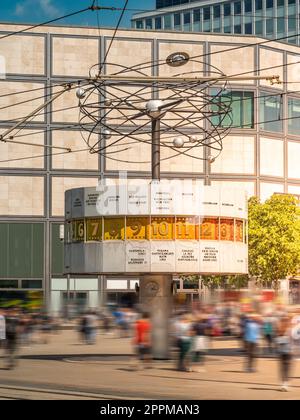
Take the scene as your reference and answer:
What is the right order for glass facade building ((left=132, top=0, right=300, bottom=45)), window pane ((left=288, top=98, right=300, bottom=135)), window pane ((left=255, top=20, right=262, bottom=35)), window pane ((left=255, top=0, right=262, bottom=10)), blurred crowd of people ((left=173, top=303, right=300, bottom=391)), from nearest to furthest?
1. blurred crowd of people ((left=173, top=303, right=300, bottom=391))
2. window pane ((left=288, top=98, right=300, bottom=135))
3. glass facade building ((left=132, top=0, right=300, bottom=45))
4. window pane ((left=255, top=20, right=262, bottom=35))
5. window pane ((left=255, top=0, right=262, bottom=10))

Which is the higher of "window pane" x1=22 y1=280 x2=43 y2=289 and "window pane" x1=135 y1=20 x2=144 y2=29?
"window pane" x1=135 y1=20 x2=144 y2=29

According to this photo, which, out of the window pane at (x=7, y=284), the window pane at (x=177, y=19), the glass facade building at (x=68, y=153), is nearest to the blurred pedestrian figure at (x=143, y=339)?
the glass facade building at (x=68, y=153)

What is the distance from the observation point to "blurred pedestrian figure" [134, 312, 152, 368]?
105 feet

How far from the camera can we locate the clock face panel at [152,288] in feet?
120

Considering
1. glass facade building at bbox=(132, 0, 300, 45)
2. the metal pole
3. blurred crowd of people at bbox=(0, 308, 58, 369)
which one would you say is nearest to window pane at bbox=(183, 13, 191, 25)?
glass facade building at bbox=(132, 0, 300, 45)

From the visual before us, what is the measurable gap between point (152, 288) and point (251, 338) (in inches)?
229

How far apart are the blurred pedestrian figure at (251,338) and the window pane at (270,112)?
6568cm

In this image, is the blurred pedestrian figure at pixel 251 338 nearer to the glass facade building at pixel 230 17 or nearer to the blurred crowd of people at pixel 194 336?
the blurred crowd of people at pixel 194 336

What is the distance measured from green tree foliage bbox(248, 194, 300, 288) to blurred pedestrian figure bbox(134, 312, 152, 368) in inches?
1834

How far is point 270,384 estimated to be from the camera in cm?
2842

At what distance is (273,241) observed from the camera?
79.6 metres

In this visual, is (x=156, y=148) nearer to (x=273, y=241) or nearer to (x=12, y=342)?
(x=12, y=342)

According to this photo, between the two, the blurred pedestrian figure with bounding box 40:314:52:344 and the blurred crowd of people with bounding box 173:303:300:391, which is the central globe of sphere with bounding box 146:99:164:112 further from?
the blurred pedestrian figure with bounding box 40:314:52:344

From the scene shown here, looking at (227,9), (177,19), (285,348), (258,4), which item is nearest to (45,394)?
(285,348)
